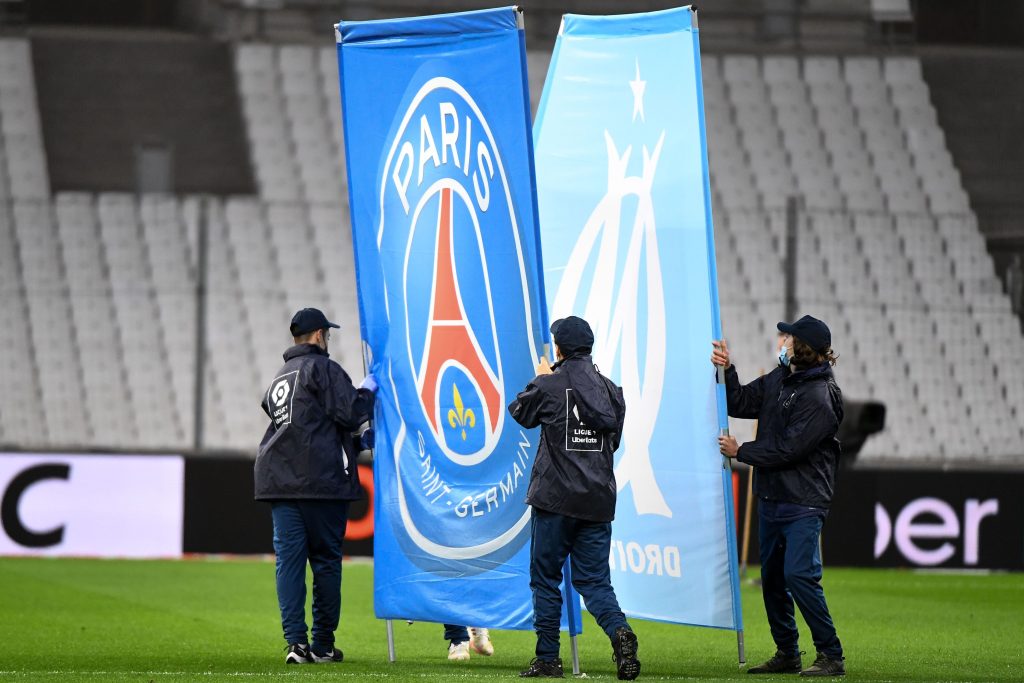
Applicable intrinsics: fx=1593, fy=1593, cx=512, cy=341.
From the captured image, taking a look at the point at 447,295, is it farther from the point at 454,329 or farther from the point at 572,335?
the point at 572,335

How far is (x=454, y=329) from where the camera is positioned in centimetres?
777

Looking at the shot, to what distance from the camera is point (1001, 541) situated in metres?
15.4

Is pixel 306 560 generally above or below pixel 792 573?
above

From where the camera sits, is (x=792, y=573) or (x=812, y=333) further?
(x=812, y=333)

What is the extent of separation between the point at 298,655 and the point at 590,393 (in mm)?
2094

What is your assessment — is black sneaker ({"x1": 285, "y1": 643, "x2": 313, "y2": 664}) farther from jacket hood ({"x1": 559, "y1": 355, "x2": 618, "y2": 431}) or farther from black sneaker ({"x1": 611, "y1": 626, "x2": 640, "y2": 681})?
jacket hood ({"x1": 559, "y1": 355, "x2": 618, "y2": 431})

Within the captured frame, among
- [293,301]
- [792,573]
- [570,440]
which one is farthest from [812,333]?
[293,301]

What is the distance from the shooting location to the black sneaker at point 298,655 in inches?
313

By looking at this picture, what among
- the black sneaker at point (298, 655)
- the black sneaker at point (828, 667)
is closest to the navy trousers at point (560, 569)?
the black sneaker at point (828, 667)

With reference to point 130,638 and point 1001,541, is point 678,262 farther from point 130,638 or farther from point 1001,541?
point 1001,541

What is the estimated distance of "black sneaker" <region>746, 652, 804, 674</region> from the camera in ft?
25.7

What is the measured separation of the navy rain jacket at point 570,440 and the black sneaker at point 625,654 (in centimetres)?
53

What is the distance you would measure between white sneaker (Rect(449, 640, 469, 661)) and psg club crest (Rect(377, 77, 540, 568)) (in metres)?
0.63

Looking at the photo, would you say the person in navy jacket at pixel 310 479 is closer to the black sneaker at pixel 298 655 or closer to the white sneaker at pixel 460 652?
the black sneaker at pixel 298 655
